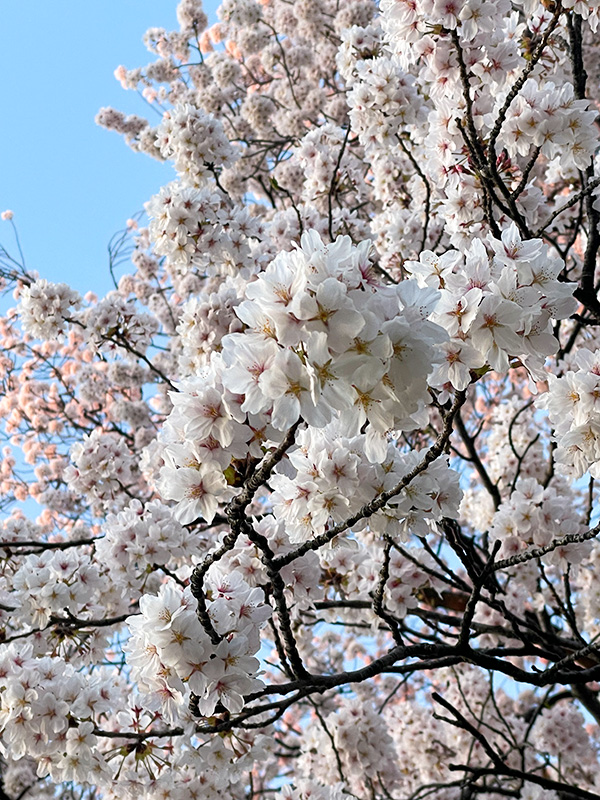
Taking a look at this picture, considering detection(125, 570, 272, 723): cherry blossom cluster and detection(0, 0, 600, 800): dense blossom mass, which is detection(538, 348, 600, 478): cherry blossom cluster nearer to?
detection(0, 0, 600, 800): dense blossom mass

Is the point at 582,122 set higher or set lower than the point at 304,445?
higher

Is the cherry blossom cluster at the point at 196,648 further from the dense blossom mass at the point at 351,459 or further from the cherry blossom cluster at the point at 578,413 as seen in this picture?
the cherry blossom cluster at the point at 578,413

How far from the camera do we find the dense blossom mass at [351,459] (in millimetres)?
1311

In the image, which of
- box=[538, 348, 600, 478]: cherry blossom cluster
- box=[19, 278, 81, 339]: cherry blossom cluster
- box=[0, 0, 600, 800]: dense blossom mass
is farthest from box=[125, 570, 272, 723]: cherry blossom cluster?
box=[19, 278, 81, 339]: cherry blossom cluster

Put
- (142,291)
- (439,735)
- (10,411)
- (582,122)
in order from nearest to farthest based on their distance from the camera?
(582,122) < (439,735) < (142,291) < (10,411)

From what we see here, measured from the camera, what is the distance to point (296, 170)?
20.7 feet

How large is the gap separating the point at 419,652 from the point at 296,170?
518cm

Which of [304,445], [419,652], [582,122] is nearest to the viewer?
[304,445]

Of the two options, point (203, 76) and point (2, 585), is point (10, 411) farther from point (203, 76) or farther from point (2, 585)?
point (2, 585)

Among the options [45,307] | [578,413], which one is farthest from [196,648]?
[45,307]

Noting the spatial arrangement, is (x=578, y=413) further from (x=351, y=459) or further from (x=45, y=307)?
(x=45, y=307)

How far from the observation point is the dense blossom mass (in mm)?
1311

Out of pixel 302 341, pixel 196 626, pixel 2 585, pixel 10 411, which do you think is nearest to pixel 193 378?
pixel 302 341

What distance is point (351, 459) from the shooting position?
1814mm
